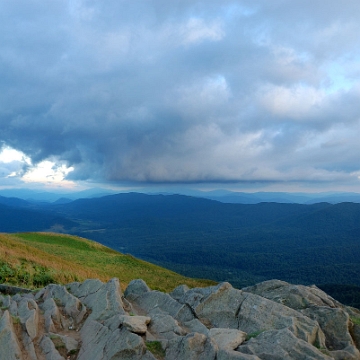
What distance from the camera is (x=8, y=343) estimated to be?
11164 millimetres

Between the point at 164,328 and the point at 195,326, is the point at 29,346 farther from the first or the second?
the point at 195,326

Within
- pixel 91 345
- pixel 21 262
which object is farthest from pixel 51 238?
pixel 91 345

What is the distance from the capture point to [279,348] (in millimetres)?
10477

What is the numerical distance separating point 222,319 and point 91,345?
247 inches

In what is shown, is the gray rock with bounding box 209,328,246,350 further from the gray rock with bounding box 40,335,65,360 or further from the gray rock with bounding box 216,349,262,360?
the gray rock with bounding box 40,335,65,360

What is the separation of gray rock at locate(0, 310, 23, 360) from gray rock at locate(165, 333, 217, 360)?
5.51 metres

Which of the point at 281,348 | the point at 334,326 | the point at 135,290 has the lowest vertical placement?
the point at 135,290

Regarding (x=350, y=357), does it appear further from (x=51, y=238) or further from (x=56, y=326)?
(x=51, y=238)

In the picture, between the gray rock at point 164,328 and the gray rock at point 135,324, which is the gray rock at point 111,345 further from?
the gray rock at point 164,328

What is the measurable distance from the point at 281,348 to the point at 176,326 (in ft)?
15.1

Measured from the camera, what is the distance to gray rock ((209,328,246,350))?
11.0 meters

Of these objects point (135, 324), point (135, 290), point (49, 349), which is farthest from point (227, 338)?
point (135, 290)

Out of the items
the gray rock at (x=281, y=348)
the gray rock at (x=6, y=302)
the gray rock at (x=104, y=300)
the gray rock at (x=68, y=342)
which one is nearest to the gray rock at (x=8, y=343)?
the gray rock at (x=68, y=342)

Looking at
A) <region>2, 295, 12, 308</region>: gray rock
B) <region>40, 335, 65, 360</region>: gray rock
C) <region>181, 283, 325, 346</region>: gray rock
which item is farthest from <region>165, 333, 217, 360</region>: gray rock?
<region>2, 295, 12, 308</region>: gray rock
